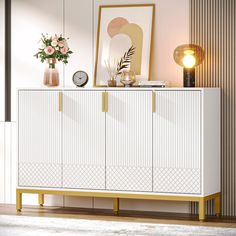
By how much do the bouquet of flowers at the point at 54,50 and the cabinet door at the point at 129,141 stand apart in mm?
633

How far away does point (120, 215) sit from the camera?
5953 mm

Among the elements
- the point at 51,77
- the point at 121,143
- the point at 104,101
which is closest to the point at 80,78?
the point at 51,77

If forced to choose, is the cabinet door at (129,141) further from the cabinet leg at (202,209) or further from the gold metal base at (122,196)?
the cabinet leg at (202,209)

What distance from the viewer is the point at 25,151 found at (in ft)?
19.7

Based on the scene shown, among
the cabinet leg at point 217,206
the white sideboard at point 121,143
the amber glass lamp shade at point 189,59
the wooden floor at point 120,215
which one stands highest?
the amber glass lamp shade at point 189,59

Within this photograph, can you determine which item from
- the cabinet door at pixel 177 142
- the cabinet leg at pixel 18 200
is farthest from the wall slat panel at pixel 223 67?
the cabinet leg at pixel 18 200

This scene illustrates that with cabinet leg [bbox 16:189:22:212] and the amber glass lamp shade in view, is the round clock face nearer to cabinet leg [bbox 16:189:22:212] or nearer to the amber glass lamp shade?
the amber glass lamp shade

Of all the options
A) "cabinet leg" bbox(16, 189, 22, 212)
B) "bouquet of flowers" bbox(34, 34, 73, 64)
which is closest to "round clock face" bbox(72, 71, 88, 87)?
"bouquet of flowers" bbox(34, 34, 73, 64)

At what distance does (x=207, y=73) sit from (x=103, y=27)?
3.30ft

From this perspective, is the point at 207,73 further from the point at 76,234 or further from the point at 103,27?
the point at 76,234

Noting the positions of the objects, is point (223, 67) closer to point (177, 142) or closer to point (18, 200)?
point (177, 142)

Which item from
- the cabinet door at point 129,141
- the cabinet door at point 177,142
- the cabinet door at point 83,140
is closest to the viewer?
the cabinet door at point 177,142

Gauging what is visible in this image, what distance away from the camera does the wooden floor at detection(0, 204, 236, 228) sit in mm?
5659

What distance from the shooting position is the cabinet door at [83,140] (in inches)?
230
